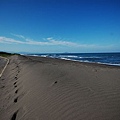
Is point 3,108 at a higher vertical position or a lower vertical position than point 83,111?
lower

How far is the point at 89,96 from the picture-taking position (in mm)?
4910

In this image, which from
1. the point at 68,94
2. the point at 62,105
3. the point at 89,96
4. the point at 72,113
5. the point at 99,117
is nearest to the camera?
the point at 99,117

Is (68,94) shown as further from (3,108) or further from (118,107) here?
(3,108)

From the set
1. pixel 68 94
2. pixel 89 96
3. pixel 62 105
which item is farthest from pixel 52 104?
pixel 89 96

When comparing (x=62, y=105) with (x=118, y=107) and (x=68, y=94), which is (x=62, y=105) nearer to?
(x=68, y=94)

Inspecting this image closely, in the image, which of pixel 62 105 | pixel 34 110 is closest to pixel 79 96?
pixel 62 105

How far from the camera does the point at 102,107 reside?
402 centimetres

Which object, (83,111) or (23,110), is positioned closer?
(83,111)

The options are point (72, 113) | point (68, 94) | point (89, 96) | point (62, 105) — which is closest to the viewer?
point (72, 113)

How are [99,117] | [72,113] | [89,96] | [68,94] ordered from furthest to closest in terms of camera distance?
[68,94]
[89,96]
[72,113]
[99,117]

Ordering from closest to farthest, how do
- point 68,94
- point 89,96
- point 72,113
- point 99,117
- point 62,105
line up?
point 99,117 → point 72,113 → point 62,105 → point 89,96 → point 68,94

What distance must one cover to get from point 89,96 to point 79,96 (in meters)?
0.31

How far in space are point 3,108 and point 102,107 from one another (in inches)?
123

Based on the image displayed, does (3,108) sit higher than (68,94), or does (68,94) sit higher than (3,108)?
(68,94)
